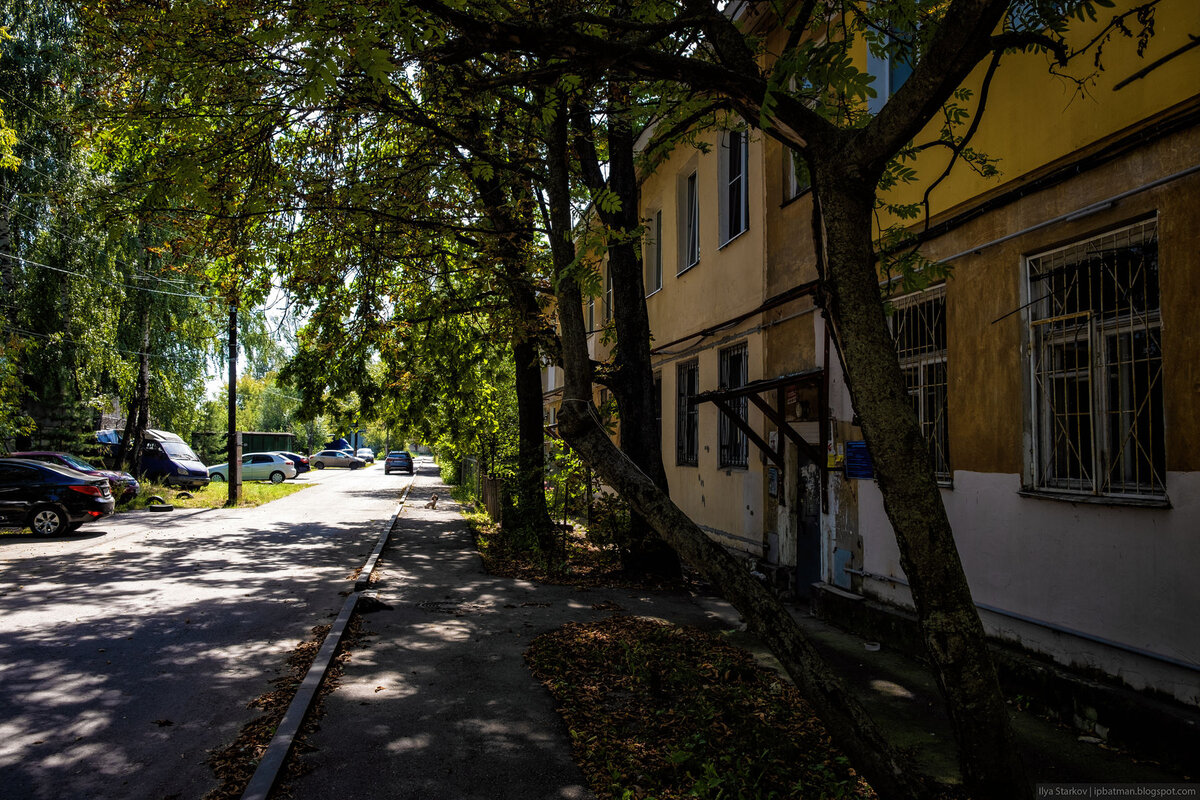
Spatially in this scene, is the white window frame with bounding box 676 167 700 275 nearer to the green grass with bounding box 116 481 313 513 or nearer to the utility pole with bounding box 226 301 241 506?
the utility pole with bounding box 226 301 241 506

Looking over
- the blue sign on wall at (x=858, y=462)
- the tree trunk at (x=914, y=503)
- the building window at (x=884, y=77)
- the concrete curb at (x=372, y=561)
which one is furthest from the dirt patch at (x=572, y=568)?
the tree trunk at (x=914, y=503)

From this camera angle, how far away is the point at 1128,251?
4.85 m

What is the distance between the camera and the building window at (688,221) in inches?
527

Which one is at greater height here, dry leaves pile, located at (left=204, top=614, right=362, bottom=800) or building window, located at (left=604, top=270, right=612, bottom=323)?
building window, located at (left=604, top=270, right=612, bottom=323)

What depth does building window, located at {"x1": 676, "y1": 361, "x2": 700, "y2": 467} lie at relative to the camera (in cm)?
1309

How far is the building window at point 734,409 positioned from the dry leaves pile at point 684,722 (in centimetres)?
464

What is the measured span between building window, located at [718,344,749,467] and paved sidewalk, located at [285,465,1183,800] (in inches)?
A: 120

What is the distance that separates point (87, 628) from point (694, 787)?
680 cm

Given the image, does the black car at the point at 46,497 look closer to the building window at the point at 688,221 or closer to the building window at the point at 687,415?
the building window at the point at 687,415

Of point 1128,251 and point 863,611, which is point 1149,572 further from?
point 863,611

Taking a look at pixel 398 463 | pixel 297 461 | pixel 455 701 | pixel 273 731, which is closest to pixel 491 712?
pixel 455 701

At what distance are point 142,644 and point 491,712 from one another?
3.98 meters

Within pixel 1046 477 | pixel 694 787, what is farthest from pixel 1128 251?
pixel 694 787

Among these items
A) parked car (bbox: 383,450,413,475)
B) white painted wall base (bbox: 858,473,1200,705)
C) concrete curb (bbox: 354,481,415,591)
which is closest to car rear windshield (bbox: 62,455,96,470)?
concrete curb (bbox: 354,481,415,591)
